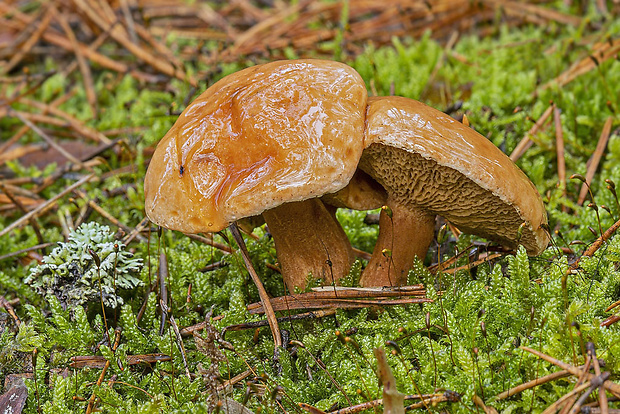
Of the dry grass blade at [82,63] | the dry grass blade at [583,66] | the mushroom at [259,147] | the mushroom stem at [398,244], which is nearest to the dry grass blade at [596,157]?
the dry grass blade at [583,66]

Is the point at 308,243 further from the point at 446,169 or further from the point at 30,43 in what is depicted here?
the point at 30,43

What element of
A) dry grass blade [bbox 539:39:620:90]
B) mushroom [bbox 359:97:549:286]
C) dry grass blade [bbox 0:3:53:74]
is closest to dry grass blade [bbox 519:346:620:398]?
mushroom [bbox 359:97:549:286]

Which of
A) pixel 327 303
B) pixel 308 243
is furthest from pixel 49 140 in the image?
pixel 327 303

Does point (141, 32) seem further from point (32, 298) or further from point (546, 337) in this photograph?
point (546, 337)

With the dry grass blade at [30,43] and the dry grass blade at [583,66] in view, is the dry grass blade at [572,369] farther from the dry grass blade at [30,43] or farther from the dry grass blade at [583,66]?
the dry grass blade at [30,43]

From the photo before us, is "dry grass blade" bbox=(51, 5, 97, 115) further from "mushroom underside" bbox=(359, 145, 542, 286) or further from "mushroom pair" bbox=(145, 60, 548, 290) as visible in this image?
"mushroom underside" bbox=(359, 145, 542, 286)

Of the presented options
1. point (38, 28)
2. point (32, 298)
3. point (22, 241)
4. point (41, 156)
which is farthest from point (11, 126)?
point (32, 298)
